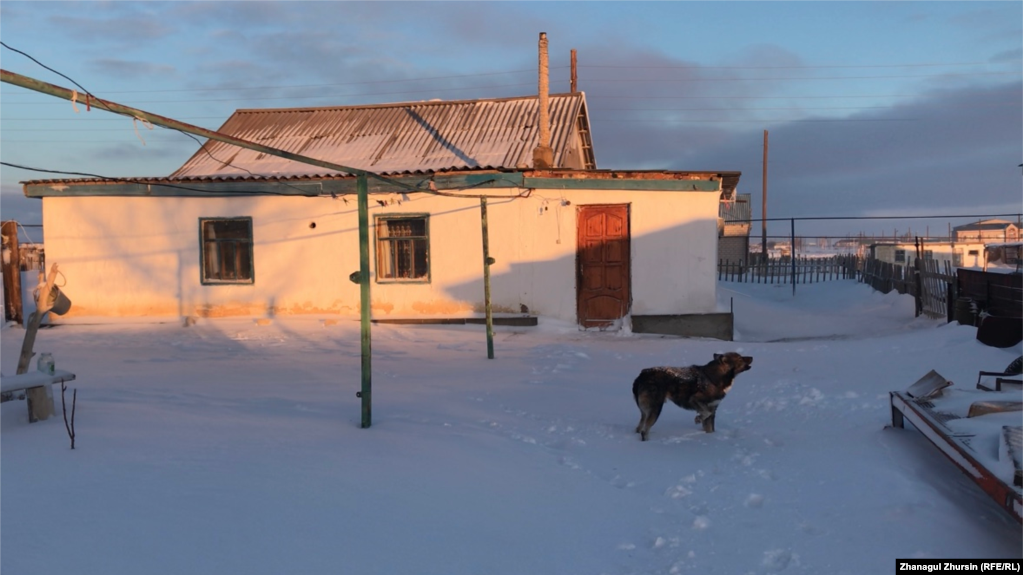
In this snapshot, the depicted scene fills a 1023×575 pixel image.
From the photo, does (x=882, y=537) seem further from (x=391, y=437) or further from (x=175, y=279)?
(x=175, y=279)

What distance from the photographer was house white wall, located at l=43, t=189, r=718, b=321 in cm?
1329

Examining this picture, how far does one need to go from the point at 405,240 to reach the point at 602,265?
4.01 m

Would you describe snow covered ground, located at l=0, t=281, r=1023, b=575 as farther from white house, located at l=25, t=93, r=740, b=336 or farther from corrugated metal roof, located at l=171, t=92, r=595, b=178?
corrugated metal roof, located at l=171, t=92, r=595, b=178

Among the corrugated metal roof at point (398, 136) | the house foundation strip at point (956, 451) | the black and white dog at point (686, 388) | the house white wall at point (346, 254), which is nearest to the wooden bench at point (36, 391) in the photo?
the black and white dog at point (686, 388)

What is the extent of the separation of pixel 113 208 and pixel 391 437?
39.5 ft

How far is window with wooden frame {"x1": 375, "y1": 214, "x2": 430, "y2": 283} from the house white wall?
0.19m

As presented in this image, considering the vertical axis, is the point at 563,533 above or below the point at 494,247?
below

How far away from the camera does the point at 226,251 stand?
14742mm

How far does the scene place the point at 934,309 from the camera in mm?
14406

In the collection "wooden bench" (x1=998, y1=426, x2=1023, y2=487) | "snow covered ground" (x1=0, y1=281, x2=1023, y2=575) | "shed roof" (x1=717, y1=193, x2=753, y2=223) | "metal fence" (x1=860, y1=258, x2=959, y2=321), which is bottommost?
"snow covered ground" (x1=0, y1=281, x2=1023, y2=575)

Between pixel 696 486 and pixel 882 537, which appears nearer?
pixel 882 537

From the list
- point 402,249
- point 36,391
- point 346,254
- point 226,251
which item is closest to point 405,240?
point 402,249

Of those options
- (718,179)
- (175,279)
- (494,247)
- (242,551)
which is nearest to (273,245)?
(175,279)

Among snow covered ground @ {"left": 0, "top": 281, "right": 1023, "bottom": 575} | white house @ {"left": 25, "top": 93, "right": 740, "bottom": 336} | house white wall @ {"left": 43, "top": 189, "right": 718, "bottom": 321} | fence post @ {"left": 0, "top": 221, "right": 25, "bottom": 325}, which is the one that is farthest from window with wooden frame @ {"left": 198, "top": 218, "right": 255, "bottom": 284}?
snow covered ground @ {"left": 0, "top": 281, "right": 1023, "bottom": 575}
